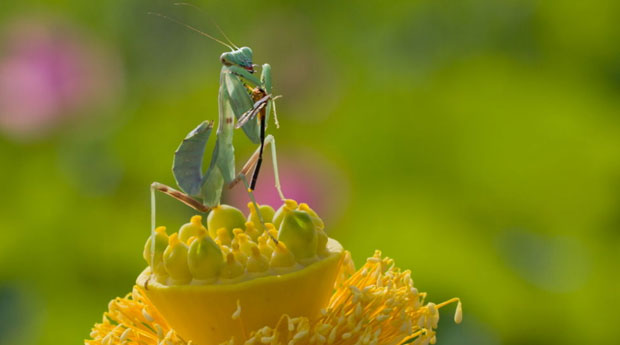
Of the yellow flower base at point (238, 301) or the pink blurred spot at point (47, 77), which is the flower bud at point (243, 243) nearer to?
the yellow flower base at point (238, 301)

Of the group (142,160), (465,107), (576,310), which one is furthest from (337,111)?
(576,310)

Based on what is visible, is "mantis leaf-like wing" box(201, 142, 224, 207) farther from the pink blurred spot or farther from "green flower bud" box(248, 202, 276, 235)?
the pink blurred spot

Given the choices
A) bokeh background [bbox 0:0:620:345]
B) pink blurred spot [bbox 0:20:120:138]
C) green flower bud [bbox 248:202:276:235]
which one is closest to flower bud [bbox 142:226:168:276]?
green flower bud [bbox 248:202:276:235]

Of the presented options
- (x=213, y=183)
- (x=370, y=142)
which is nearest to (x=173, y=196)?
(x=213, y=183)

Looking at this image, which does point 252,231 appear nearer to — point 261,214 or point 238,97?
point 261,214

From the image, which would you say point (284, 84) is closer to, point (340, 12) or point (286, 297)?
point (340, 12)
